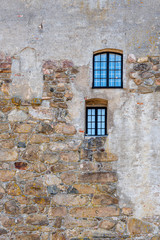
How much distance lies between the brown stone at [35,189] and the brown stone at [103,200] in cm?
119

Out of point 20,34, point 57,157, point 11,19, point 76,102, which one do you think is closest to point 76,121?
point 76,102

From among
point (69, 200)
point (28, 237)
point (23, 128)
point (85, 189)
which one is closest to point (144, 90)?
point (85, 189)

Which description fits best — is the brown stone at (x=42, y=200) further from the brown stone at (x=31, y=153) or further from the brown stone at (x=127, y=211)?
the brown stone at (x=127, y=211)

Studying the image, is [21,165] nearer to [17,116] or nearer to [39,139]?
[39,139]

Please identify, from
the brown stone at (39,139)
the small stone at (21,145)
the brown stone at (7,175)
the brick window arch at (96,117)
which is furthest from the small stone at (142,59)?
the brown stone at (7,175)

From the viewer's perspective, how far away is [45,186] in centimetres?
683

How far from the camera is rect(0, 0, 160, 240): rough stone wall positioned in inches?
266

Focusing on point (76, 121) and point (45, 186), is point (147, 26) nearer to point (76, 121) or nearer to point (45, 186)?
point (76, 121)

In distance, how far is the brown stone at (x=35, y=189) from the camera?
6.82 m

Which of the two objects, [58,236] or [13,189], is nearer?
[58,236]

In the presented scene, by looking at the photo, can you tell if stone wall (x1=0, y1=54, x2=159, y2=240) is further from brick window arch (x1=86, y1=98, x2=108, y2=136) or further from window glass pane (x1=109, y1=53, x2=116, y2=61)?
window glass pane (x1=109, y1=53, x2=116, y2=61)

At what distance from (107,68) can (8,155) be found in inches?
124

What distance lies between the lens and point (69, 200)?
267 inches

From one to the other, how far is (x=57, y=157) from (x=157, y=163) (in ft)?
7.65
